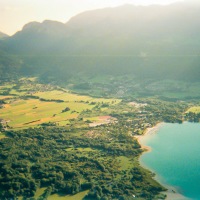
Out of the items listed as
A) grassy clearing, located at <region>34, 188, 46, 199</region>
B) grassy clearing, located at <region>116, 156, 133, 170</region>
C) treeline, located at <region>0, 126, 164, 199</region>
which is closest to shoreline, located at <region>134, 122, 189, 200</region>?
treeline, located at <region>0, 126, 164, 199</region>

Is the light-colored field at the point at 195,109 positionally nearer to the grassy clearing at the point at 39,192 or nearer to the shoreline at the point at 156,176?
the shoreline at the point at 156,176

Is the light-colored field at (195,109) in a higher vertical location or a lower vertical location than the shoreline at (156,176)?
higher

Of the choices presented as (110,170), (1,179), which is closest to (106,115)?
(110,170)

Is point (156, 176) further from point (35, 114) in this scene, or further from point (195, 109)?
point (195, 109)

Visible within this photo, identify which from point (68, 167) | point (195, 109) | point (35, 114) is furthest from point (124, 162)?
point (195, 109)

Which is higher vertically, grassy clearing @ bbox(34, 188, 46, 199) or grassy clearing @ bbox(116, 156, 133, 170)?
grassy clearing @ bbox(116, 156, 133, 170)

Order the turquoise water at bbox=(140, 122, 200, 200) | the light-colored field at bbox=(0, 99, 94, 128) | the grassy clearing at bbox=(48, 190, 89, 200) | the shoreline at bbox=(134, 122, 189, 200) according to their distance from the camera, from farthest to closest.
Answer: the light-colored field at bbox=(0, 99, 94, 128)
the turquoise water at bbox=(140, 122, 200, 200)
the shoreline at bbox=(134, 122, 189, 200)
the grassy clearing at bbox=(48, 190, 89, 200)

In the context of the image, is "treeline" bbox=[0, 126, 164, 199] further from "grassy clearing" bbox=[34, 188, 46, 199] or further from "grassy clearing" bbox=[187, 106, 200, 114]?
"grassy clearing" bbox=[187, 106, 200, 114]

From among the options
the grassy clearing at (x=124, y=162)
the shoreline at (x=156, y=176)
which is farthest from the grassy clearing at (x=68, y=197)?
the shoreline at (x=156, y=176)
